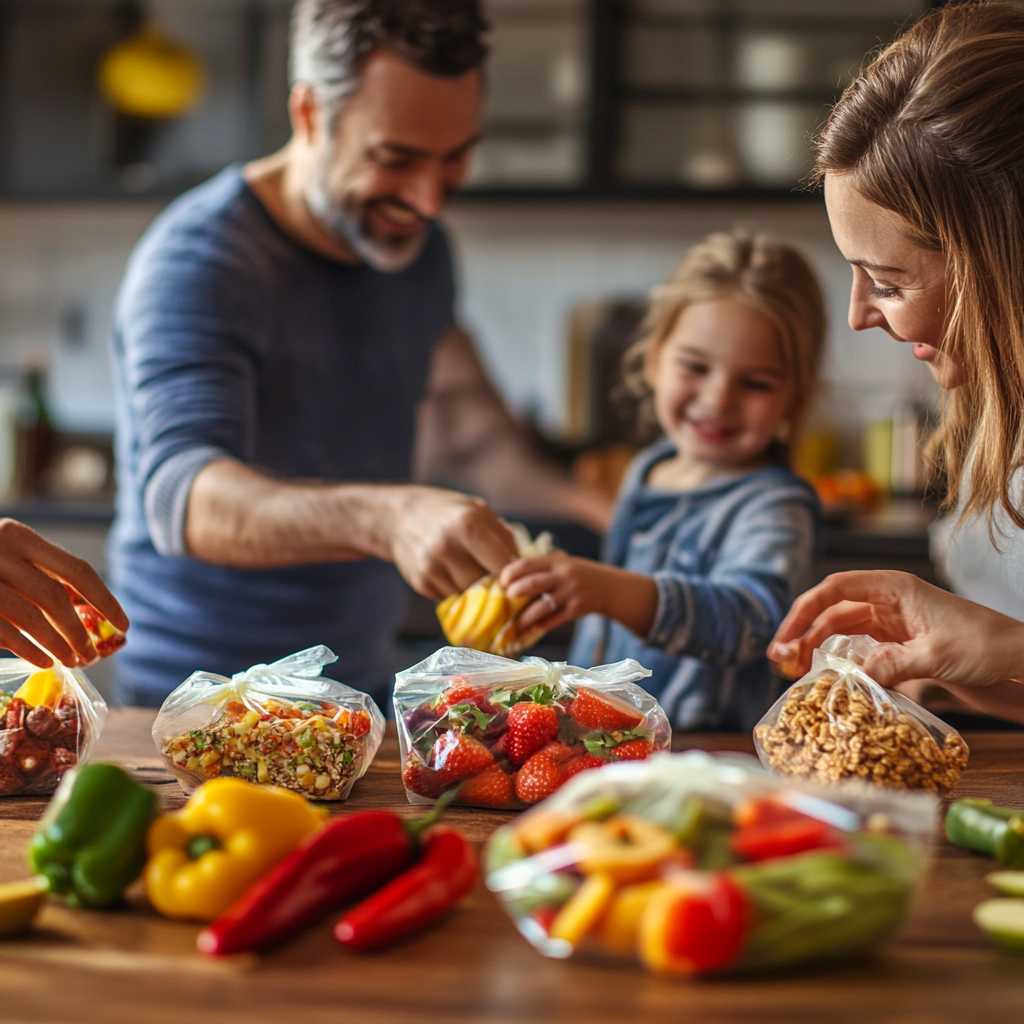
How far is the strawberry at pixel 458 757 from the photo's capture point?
0.93 metres

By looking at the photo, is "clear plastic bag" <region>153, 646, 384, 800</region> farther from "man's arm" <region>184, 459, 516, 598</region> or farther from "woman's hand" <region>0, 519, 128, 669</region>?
"man's arm" <region>184, 459, 516, 598</region>

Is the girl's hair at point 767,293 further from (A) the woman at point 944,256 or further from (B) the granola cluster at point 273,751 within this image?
(B) the granola cluster at point 273,751

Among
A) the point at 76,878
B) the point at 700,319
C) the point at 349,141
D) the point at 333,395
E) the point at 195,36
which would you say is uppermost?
the point at 195,36

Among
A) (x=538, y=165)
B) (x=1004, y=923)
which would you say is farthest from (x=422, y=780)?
(x=538, y=165)

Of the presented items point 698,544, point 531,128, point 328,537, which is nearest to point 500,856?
point 328,537

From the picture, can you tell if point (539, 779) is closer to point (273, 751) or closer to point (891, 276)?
point (273, 751)

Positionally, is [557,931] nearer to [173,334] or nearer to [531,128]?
[173,334]

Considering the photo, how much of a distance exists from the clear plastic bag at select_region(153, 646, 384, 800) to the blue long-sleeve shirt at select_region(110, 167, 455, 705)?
0.47 metres

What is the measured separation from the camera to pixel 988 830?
0.82 metres

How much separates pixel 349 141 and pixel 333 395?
1.28ft

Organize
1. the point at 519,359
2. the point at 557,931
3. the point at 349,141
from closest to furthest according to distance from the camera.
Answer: the point at 557,931
the point at 349,141
the point at 519,359

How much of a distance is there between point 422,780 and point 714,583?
21.9 inches

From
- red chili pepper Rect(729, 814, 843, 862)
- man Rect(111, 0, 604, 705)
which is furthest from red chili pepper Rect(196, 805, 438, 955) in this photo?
man Rect(111, 0, 604, 705)

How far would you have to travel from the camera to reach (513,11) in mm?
2959
